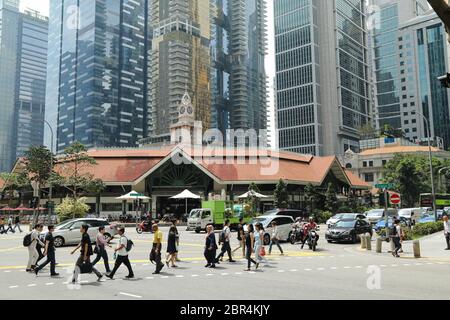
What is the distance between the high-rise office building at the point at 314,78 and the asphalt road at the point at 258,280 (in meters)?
128

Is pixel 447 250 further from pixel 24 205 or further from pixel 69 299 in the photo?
pixel 24 205

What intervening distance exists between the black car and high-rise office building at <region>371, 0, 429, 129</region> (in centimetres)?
14420

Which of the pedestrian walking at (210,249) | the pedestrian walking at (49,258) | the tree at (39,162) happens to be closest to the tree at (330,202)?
the tree at (39,162)

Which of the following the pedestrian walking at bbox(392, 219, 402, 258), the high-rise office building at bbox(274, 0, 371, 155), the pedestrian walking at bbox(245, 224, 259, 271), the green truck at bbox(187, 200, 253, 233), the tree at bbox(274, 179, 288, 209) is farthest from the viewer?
the high-rise office building at bbox(274, 0, 371, 155)

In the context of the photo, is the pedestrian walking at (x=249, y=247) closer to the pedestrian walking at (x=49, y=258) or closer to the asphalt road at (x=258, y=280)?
the asphalt road at (x=258, y=280)

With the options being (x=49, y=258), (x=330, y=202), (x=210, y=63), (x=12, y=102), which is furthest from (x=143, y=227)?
(x=12, y=102)

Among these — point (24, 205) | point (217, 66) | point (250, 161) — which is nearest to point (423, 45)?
point (217, 66)

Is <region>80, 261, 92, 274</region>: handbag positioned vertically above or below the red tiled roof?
below

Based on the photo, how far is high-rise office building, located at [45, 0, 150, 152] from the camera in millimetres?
156750

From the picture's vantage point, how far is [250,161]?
2181 inches

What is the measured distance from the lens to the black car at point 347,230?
25719 millimetres

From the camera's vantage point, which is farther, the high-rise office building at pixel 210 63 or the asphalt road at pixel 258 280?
the high-rise office building at pixel 210 63

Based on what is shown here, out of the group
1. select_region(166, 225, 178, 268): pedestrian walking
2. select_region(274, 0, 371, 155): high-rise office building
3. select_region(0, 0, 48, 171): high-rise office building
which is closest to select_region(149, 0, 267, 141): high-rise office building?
select_region(274, 0, 371, 155): high-rise office building

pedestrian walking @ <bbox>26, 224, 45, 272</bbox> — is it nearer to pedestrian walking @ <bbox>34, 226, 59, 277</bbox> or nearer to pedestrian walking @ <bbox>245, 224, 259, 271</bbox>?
pedestrian walking @ <bbox>34, 226, 59, 277</bbox>
